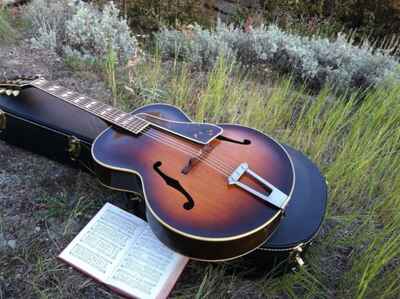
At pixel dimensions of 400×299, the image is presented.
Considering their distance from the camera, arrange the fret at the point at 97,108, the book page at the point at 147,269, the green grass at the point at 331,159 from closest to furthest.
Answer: the book page at the point at 147,269 → the green grass at the point at 331,159 → the fret at the point at 97,108

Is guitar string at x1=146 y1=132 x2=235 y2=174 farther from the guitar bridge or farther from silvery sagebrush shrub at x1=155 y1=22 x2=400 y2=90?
silvery sagebrush shrub at x1=155 y1=22 x2=400 y2=90

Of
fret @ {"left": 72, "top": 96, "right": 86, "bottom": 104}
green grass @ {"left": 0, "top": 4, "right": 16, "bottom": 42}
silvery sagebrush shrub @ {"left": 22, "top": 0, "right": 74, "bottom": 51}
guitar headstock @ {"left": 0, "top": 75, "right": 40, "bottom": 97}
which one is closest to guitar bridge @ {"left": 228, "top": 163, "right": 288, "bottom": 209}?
fret @ {"left": 72, "top": 96, "right": 86, "bottom": 104}

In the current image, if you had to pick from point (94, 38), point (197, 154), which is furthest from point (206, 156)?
point (94, 38)

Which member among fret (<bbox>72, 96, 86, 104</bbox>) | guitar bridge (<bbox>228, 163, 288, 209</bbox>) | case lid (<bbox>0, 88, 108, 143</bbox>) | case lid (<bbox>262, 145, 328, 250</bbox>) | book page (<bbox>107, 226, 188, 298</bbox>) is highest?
guitar bridge (<bbox>228, 163, 288, 209</bbox>)

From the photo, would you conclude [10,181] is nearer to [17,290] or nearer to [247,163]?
[17,290]

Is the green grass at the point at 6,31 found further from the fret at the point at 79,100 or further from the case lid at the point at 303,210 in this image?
the case lid at the point at 303,210

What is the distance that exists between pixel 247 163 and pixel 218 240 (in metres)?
0.33

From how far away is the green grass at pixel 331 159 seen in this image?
1402 millimetres

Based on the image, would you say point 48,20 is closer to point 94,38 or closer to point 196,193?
point 94,38

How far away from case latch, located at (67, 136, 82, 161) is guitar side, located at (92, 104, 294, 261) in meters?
0.16

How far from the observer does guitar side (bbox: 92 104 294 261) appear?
45.3 inches

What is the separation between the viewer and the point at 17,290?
1.28 metres

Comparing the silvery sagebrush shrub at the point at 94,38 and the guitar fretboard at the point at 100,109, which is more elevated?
the guitar fretboard at the point at 100,109

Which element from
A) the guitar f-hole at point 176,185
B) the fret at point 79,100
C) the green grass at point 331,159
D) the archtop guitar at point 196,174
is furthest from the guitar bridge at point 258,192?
the fret at point 79,100
